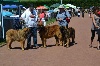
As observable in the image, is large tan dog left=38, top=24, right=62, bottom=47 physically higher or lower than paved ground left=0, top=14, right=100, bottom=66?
higher

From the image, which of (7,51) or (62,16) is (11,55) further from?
(62,16)

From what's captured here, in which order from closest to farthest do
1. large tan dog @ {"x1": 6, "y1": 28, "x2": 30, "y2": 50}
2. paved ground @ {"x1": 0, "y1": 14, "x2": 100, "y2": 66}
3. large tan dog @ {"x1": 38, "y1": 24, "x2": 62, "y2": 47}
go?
paved ground @ {"x1": 0, "y1": 14, "x2": 100, "y2": 66} < large tan dog @ {"x1": 6, "y1": 28, "x2": 30, "y2": 50} < large tan dog @ {"x1": 38, "y1": 24, "x2": 62, "y2": 47}

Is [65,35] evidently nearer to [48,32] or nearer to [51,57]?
[48,32]

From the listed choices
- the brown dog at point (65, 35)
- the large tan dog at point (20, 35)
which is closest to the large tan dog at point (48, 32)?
the brown dog at point (65, 35)

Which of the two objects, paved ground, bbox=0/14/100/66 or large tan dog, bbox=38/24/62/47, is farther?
large tan dog, bbox=38/24/62/47

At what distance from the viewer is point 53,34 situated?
49.0 feet

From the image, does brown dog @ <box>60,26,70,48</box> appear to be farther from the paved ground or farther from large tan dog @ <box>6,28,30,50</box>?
large tan dog @ <box>6,28,30,50</box>

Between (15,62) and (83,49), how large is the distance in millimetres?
4293

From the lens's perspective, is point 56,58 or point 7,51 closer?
point 56,58

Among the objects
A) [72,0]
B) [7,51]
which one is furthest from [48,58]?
[72,0]

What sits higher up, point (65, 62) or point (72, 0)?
point (72, 0)

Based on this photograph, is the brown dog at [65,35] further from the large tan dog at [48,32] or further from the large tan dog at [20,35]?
the large tan dog at [20,35]

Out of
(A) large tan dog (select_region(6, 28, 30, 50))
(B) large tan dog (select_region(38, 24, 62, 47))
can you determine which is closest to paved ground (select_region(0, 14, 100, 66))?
(A) large tan dog (select_region(6, 28, 30, 50))

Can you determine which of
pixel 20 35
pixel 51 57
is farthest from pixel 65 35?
pixel 51 57
